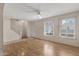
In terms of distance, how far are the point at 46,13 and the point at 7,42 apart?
2.90ft

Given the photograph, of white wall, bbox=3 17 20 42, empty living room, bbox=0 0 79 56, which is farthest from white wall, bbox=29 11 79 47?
white wall, bbox=3 17 20 42

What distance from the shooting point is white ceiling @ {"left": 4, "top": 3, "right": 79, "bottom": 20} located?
5.37 feet

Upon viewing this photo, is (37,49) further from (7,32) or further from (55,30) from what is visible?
(7,32)

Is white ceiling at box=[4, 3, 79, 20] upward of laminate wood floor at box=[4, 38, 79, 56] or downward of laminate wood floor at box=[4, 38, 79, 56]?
upward

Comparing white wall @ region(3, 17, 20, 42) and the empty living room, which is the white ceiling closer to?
the empty living room

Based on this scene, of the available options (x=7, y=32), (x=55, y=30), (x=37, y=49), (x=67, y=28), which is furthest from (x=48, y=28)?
(x=7, y=32)

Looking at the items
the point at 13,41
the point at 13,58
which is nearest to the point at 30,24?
the point at 13,41

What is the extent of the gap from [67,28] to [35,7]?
0.70m

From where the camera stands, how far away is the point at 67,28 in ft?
5.62

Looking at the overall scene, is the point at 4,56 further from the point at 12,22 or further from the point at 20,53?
the point at 12,22

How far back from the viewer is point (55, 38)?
5.82ft

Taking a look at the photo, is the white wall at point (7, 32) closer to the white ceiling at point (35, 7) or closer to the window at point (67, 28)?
the white ceiling at point (35, 7)

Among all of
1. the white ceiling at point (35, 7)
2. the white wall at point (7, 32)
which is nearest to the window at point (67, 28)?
the white ceiling at point (35, 7)

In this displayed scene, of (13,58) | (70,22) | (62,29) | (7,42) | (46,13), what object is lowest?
(13,58)
